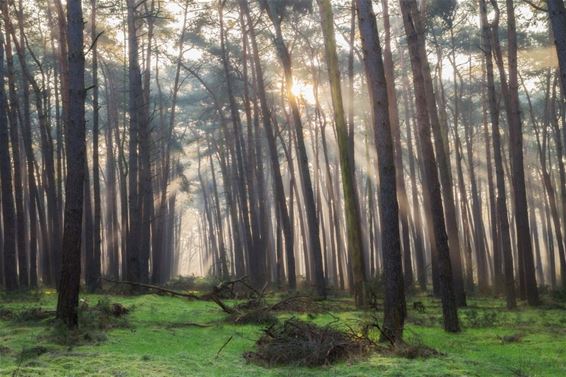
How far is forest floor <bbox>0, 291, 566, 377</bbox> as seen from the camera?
575 centimetres

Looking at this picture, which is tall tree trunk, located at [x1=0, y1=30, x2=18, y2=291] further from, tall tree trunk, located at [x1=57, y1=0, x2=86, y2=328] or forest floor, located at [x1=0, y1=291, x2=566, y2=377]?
tall tree trunk, located at [x1=57, y1=0, x2=86, y2=328]

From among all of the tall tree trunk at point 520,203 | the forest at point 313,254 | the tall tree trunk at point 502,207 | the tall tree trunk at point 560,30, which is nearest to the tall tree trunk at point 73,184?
the forest at point 313,254

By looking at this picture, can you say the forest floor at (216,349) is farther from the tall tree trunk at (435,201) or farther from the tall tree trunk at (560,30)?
the tall tree trunk at (560,30)

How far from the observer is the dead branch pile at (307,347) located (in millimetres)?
6270

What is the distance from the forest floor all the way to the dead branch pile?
171 millimetres

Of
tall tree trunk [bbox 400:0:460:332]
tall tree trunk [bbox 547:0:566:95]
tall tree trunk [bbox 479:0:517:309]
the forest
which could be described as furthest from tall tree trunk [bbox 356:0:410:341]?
tall tree trunk [bbox 479:0:517:309]

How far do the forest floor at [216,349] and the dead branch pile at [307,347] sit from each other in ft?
0.56

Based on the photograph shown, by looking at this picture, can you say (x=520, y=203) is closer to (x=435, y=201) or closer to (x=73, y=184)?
(x=435, y=201)

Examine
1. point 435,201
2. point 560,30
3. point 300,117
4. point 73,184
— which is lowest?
point 435,201

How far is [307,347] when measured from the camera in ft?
20.8

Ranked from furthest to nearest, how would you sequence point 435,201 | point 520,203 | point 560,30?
point 520,203
point 435,201
point 560,30

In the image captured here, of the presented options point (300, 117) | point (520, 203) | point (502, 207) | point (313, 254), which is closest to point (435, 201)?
point (502, 207)

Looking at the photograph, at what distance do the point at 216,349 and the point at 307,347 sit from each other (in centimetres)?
147

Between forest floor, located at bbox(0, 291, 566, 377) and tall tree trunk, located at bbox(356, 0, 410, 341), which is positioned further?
tall tree trunk, located at bbox(356, 0, 410, 341)
